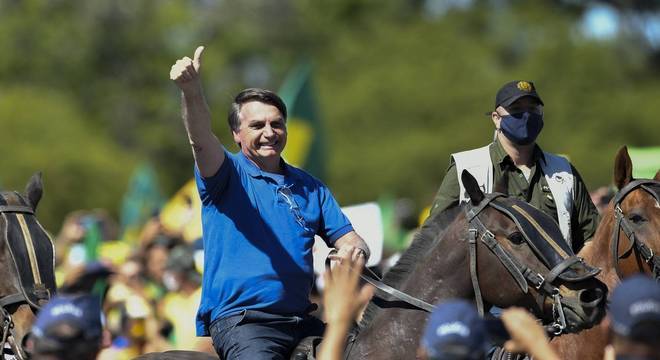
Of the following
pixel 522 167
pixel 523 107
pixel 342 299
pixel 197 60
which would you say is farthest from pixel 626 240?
pixel 342 299

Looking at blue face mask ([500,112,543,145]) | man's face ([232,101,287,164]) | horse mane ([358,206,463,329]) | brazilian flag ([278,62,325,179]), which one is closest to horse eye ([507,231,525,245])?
horse mane ([358,206,463,329])

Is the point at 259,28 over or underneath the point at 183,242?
over

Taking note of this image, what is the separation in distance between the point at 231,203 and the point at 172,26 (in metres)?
55.0

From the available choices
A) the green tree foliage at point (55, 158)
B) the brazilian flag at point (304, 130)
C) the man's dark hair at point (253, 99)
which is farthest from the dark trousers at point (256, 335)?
the green tree foliage at point (55, 158)

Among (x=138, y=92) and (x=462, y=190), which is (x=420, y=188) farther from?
(x=462, y=190)

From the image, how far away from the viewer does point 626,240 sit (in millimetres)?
8062

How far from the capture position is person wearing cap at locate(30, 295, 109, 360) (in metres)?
5.28

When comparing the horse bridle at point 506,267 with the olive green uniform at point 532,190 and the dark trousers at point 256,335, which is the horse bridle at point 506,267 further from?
the olive green uniform at point 532,190

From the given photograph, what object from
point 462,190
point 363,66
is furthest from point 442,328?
point 363,66

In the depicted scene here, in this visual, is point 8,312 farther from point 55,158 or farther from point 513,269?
point 55,158

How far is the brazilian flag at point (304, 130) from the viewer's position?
1859 centimetres

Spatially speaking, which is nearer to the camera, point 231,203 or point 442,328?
point 442,328

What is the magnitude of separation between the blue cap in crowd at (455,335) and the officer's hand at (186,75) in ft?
6.68

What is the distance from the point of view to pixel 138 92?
59688mm
